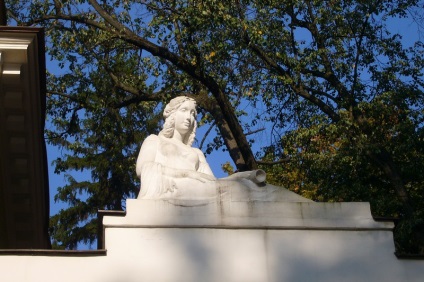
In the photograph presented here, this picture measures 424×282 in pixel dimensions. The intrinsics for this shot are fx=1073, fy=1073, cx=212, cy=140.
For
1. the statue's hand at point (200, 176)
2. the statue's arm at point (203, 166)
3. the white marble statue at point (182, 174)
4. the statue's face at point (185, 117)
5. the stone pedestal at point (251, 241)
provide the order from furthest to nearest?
the statue's face at point (185, 117) < the statue's arm at point (203, 166) < the statue's hand at point (200, 176) < the white marble statue at point (182, 174) < the stone pedestal at point (251, 241)

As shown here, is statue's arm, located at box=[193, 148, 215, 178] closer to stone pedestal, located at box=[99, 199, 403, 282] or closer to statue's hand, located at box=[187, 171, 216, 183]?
statue's hand, located at box=[187, 171, 216, 183]

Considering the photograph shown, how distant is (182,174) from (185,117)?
45.8 inches

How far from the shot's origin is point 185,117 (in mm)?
14227

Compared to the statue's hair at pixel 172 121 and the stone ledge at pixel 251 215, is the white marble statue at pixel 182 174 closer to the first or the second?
the statue's hair at pixel 172 121

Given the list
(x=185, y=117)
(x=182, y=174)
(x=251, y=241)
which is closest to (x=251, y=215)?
(x=251, y=241)

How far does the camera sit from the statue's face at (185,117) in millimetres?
14211

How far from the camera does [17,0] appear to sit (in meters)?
22.5

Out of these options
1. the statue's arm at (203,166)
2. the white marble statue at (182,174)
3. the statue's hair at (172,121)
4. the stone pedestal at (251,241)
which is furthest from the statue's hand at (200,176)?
the statue's hair at (172,121)

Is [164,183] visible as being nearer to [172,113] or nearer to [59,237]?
[172,113]

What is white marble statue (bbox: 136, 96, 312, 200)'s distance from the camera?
13102 millimetres

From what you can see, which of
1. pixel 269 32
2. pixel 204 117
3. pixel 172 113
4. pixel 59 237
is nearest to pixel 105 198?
pixel 59 237

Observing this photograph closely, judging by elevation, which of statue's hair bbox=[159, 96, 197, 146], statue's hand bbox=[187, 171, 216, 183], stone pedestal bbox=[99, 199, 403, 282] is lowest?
stone pedestal bbox=[99, 199, 403, 282]

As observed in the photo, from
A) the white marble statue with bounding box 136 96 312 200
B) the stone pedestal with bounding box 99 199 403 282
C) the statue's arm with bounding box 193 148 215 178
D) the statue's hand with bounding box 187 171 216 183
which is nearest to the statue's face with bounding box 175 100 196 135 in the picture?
the white marble statue with bounding box 136 96 312 200

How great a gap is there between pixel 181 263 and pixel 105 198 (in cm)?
1927
